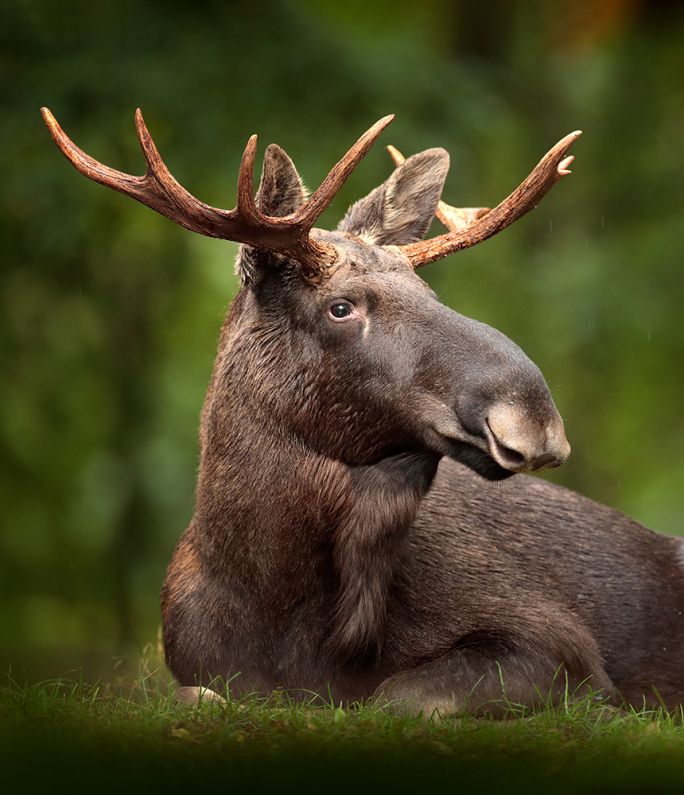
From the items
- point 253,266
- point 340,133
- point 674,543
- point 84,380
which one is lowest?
point 84,380

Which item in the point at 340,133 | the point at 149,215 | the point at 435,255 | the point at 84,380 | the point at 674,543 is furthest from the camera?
the point at 84,380

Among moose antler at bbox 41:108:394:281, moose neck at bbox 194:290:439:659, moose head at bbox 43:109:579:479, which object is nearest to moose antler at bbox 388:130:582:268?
moose head at bbox 43:109:579:479

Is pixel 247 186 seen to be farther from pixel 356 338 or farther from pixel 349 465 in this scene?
pixel 349 465

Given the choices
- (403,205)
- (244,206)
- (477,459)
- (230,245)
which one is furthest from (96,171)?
(230,245)

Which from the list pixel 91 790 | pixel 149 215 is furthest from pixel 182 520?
pixel 91 790

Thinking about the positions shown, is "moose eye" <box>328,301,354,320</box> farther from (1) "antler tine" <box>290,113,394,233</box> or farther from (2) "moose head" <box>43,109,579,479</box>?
(1) "antler tine" <box>290,113,394,233</box>

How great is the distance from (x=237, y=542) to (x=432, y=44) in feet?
38.7

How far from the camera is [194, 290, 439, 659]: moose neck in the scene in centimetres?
566

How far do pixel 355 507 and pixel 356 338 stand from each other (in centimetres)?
67

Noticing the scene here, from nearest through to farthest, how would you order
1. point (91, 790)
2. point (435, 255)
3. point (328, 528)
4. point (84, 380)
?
point (91, 790) → point (328, 528) → point (435, 255) → point (84, 380)

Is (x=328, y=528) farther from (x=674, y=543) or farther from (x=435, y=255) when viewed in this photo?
(x=674, y=543)

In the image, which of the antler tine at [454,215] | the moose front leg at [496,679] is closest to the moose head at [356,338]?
the antler tine at [454,215]

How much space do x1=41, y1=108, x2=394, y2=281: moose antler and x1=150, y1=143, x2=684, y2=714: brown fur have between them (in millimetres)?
149

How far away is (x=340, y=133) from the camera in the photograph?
11930mm
